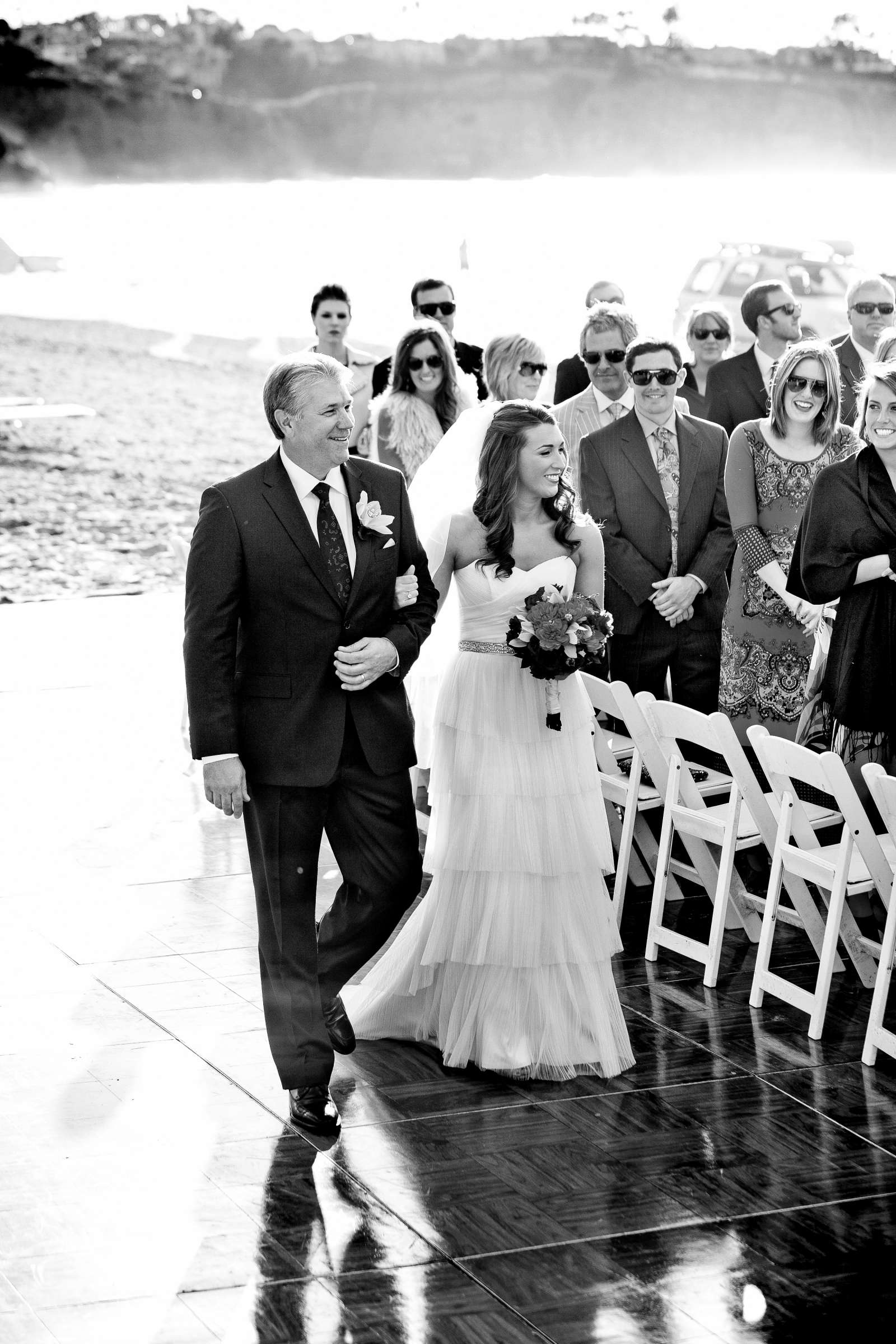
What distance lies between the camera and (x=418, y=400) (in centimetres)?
732

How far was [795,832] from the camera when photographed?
4844 millimetres

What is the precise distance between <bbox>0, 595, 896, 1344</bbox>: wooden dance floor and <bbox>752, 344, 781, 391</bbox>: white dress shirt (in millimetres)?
2724

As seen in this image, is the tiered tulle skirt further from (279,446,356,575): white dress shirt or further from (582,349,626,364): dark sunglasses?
(582,349,626,364): dark sunglasses

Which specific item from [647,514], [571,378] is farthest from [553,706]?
[571,378]

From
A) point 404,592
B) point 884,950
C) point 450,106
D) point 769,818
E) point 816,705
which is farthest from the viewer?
point 450,106

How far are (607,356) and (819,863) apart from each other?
109 inches

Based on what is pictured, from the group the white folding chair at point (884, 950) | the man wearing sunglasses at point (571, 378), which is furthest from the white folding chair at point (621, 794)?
the man wearing sunglasses at point (571, 378)

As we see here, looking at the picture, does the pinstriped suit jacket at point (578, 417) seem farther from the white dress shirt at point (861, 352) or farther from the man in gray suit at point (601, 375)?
the white dress shirt at point (861, 352)

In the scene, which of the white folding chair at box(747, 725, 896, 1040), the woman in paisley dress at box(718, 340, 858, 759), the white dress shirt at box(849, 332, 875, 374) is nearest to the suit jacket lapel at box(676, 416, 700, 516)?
the woman in paisley dress at box(718, 340, 858, 759)

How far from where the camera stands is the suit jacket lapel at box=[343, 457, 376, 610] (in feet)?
13.2

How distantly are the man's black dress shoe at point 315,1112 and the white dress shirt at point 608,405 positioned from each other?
3396 mm

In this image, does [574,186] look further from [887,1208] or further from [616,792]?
[887,1208]

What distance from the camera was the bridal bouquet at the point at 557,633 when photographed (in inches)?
167

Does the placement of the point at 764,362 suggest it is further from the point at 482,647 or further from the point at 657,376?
the point at 482,647
